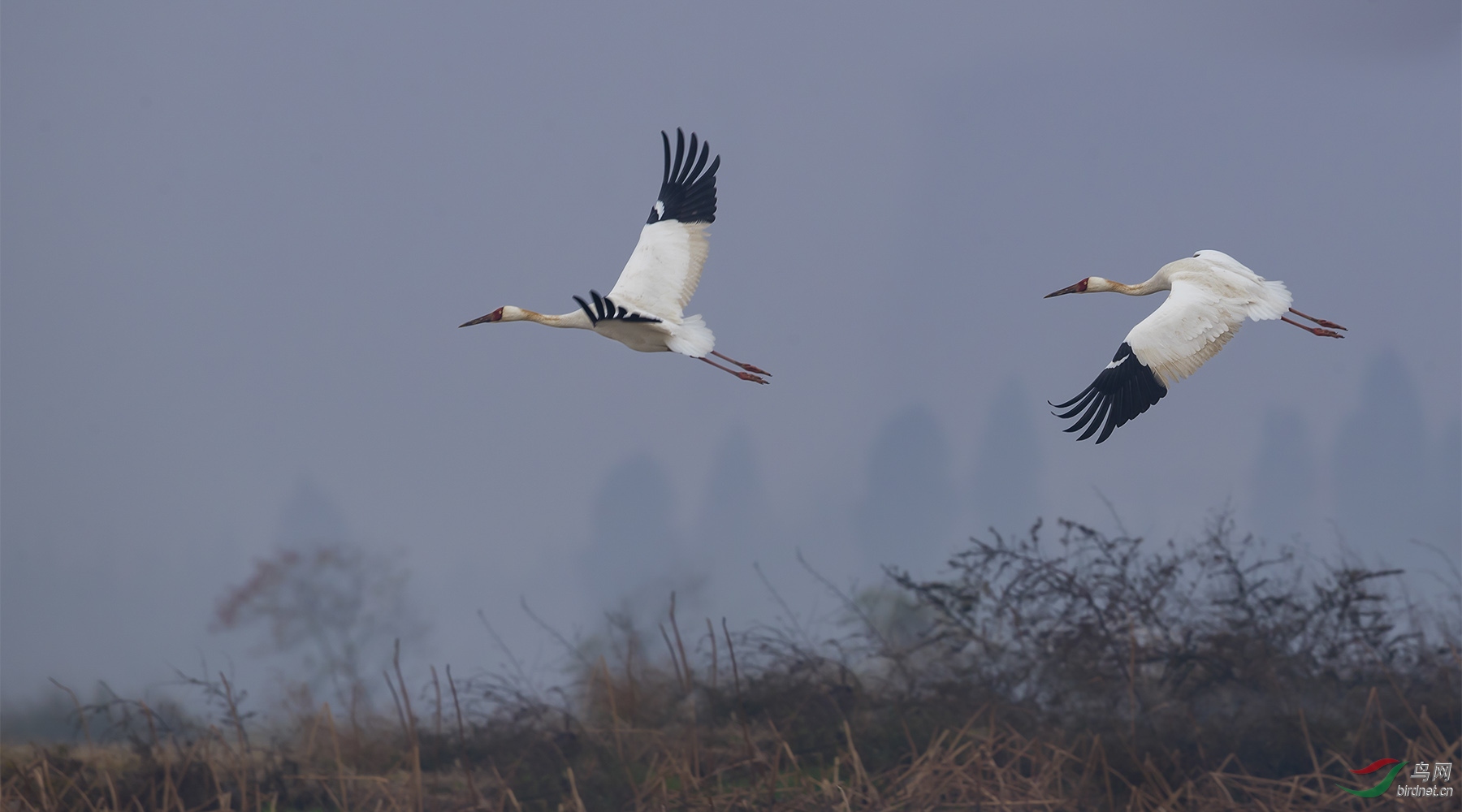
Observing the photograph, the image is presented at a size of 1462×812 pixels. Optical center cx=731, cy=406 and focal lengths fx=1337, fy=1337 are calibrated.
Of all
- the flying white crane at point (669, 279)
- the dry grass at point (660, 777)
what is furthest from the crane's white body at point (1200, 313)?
the dry grass at point (660, 777)

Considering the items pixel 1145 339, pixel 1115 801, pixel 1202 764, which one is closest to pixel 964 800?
pixel 1115 801

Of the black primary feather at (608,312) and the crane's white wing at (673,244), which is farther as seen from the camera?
the crane's white wing at (673,244)

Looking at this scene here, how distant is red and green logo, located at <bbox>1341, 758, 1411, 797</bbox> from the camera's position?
1482cm

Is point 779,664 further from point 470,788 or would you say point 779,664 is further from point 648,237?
point 648,237

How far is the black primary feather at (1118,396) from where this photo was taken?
11438 millimetres

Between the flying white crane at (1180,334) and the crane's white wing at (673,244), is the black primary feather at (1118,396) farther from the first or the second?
the crane's white wing at (673,244)

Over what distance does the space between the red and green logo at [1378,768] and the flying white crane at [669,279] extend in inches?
326

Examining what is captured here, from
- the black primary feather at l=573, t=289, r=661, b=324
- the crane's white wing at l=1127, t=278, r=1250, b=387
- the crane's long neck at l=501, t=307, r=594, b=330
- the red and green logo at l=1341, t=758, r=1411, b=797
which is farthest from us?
the red and green logo at l=1341, t=758, r=1411, b=797

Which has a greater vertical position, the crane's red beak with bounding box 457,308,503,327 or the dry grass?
the crane's red beak with bounding box 457,308,503,327

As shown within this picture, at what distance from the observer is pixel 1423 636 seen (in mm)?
16828

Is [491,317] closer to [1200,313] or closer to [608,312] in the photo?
[608,312]

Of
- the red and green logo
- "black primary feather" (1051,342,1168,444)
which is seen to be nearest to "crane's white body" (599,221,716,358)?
"black primary feather" (1051,342,1168,444)

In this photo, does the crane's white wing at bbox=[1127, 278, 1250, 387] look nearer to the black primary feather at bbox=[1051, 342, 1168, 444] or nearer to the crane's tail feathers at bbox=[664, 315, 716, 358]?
the black primary feather at bbox=[1051, 342, 1168, 444]

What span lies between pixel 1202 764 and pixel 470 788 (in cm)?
867
